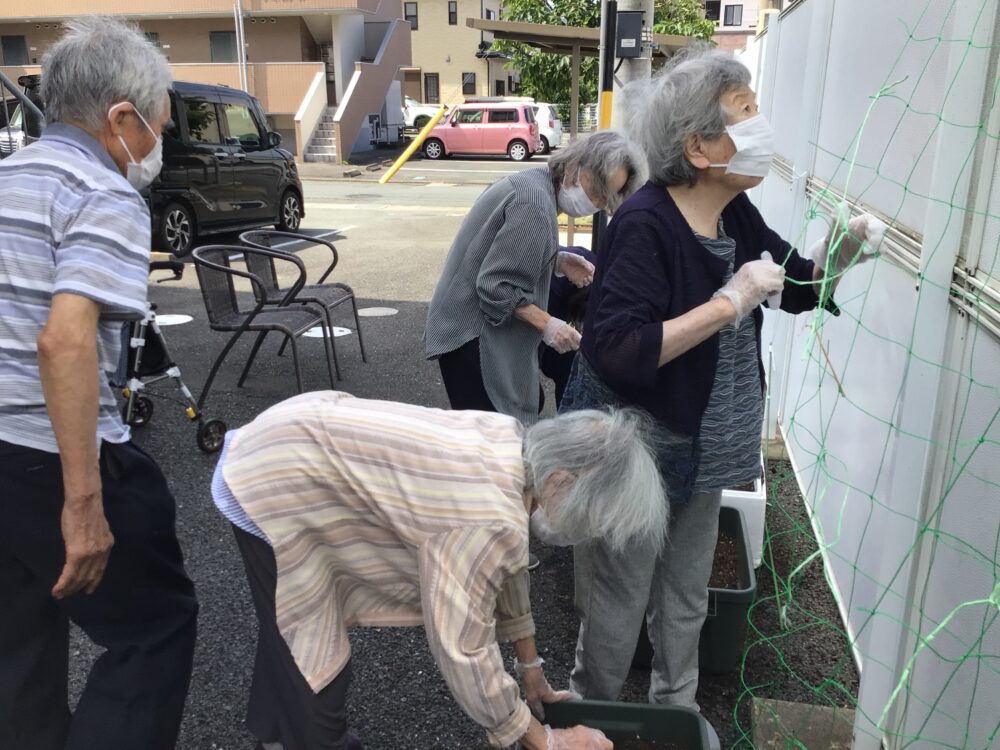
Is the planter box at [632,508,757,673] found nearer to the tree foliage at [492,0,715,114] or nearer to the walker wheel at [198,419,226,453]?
the walker wheel at [198,419,226,453]

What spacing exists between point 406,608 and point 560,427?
1.86 ft

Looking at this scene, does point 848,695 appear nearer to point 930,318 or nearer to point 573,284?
point 930,318

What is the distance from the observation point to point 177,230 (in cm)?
955

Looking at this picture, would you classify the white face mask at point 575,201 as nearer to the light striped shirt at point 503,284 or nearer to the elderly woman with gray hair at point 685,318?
the light striped shirt at point 503,284

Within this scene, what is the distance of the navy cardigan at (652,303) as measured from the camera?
1707 mm

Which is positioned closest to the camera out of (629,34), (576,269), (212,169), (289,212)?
(576,269)

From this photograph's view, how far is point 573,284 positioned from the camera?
338 cm

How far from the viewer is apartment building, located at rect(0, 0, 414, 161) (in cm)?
2402

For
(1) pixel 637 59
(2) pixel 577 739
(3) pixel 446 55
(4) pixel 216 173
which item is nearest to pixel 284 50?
(3) pixel 446 55

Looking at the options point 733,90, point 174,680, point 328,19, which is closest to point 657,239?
point 733,90

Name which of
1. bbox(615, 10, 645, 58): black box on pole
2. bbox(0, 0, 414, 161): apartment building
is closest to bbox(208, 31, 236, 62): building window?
bbox(0, 0, 414, 161): apartment building

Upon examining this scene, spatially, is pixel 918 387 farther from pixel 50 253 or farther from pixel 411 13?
pixel 411 13

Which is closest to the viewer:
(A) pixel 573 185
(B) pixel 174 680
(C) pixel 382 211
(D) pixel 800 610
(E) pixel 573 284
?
(B) pixel 174 680

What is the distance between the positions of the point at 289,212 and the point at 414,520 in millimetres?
10773
